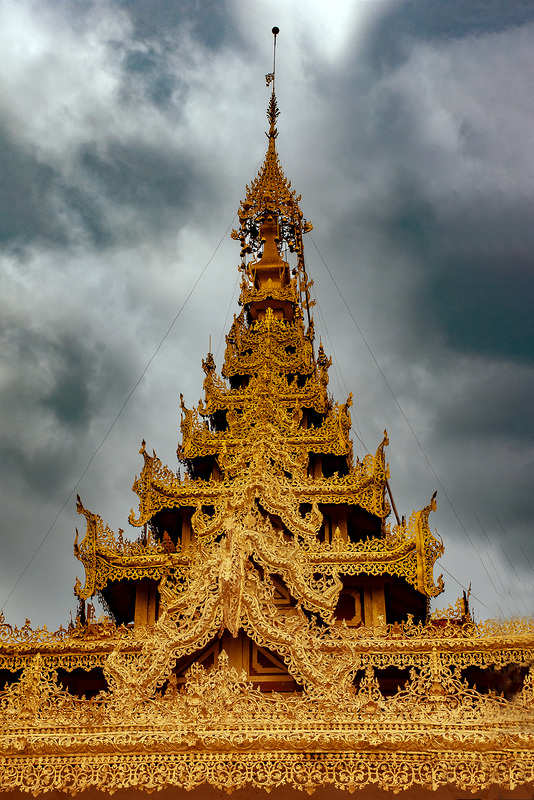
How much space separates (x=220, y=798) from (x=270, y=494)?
159 inches

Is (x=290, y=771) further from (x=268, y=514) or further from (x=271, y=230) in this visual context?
(x=271, y=230)

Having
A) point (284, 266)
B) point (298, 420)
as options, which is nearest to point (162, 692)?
point (298, 420)

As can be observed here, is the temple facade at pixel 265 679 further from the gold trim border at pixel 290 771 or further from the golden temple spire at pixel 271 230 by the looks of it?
the golden temple spire at pixel 271 230

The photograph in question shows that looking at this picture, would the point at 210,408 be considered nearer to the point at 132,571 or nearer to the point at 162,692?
the point at 132,571

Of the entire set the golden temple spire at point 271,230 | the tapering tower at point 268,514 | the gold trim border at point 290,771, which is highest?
the golden temple spire at point 271,230

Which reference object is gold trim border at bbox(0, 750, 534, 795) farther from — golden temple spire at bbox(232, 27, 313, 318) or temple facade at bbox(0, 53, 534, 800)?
golden temple spire at bbox(232, 27, 313, 318)

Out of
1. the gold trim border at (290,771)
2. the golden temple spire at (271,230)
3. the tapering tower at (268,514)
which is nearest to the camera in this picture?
the gold trim border at (290,771)

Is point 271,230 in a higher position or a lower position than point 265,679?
higher

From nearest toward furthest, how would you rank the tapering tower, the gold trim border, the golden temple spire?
the gold trim border < the tapering tower < the golden temple spire

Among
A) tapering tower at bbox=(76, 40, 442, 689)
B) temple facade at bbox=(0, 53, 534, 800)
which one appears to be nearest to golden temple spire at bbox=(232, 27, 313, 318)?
tapering tower at bbox=(76, 40, 442, 689)

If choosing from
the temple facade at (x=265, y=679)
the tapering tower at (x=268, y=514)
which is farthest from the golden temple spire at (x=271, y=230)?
the temple facade at (x=265, y=679)

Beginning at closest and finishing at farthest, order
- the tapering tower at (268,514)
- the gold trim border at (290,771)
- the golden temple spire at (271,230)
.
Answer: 1. the gold trim border at (290,771)
2. the tapering tower at (268,514)
3. the golden temple spire at (271,230)

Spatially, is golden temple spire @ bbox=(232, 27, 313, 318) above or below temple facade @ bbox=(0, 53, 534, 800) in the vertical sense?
above

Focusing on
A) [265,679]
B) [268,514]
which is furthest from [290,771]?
[268,514]
